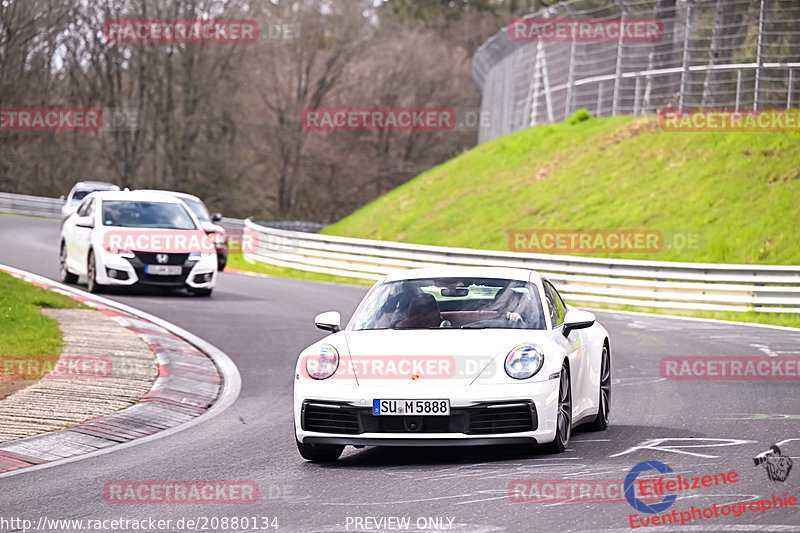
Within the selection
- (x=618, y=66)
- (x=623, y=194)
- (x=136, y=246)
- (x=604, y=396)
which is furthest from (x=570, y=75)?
(x=604, y=396)

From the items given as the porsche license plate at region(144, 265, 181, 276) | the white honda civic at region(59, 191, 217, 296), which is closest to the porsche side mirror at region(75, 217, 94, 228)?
the white honda civic at region(59, 191, 217, 296)

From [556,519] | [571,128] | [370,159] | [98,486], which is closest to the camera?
[556,519]

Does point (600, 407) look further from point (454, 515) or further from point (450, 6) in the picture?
point (450, 6)

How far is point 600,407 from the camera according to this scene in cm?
924

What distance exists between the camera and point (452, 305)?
903 cm

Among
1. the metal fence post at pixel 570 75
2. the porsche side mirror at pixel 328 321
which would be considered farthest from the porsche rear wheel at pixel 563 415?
the metal fence post at pixel 570 75

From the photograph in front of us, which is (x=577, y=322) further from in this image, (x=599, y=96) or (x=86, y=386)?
(x=599, y=96)

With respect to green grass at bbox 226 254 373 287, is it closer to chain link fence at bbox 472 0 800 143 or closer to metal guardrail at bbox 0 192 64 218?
chain link fence at bbox 472 0 800 143

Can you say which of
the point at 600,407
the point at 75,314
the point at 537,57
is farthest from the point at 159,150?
the point at 600,407

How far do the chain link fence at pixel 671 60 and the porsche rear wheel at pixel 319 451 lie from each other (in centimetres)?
2275

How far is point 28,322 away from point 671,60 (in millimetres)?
20768

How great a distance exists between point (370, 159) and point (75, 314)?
Answer: 51.4 metres

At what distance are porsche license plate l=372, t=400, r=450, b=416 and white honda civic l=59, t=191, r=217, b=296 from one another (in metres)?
13.0

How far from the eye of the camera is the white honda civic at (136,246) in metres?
19.8
